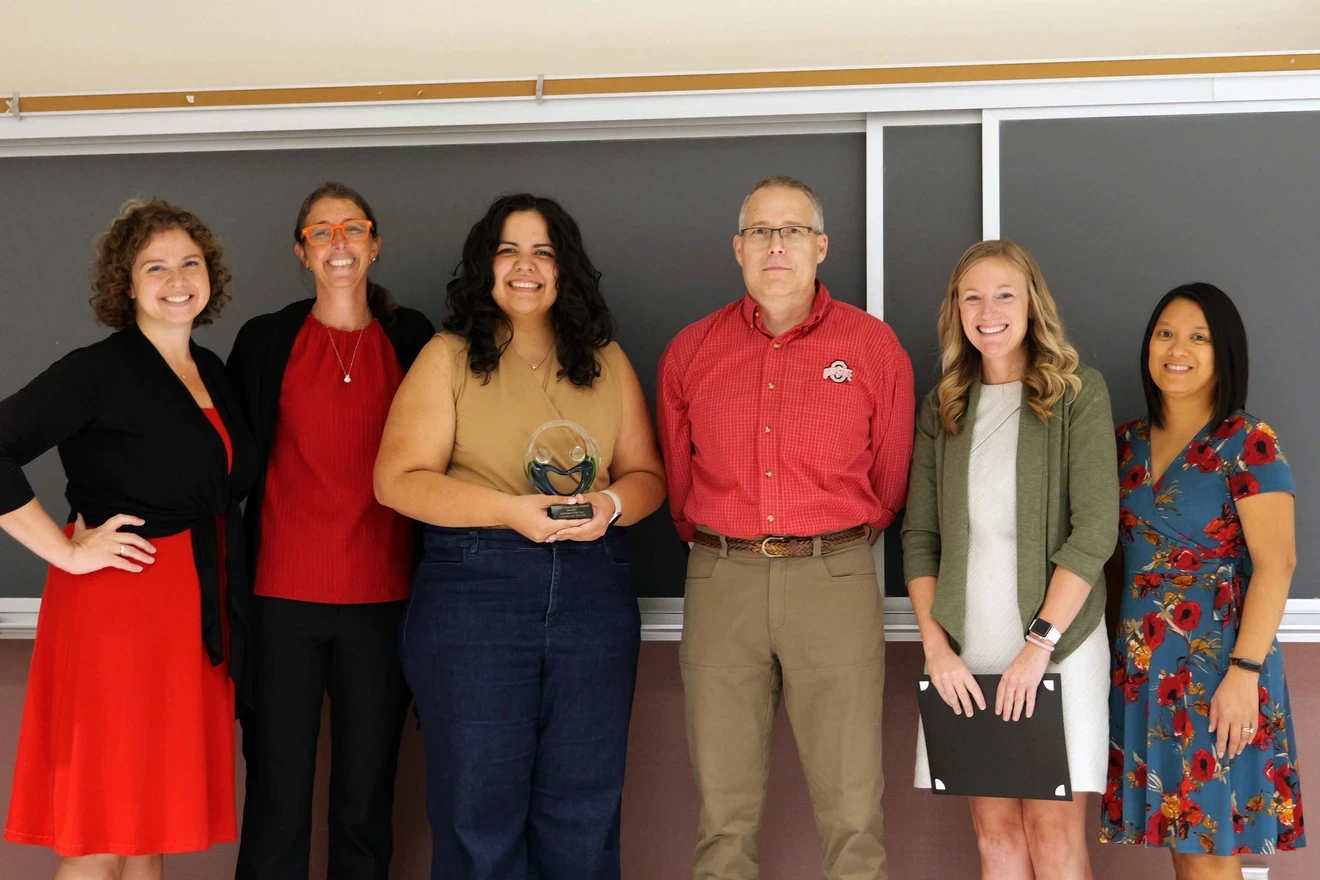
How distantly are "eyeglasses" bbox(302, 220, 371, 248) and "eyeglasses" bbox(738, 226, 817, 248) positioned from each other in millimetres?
888

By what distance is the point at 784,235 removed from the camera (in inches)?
85.4

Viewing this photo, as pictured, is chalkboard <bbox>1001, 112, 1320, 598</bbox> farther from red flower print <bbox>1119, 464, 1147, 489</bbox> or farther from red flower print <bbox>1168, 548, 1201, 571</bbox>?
red flower print <bbox>1168, 548, 1201, 571</bbox>

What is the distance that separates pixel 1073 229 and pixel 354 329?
1750 millimetres

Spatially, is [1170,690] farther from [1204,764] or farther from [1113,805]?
[1113,805]

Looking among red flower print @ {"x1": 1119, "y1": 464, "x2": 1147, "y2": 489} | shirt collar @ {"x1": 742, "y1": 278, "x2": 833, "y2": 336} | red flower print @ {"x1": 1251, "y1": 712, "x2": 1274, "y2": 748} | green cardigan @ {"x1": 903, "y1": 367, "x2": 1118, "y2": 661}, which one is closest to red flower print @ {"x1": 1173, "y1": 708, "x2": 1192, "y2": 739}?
red flower print @ {"x1": 1251, "y1": 712, "x2": 1274, "y2": 748}

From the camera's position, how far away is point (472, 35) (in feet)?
9.88

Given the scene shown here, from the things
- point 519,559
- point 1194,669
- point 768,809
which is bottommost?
point 768,809

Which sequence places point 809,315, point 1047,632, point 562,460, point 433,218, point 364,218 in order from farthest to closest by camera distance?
point 433,218 → point 364,218 → point 809,315 → point 562,460 → point 1047,632

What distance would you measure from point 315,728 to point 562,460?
85 centimetres

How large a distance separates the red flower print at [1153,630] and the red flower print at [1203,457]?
0.32m

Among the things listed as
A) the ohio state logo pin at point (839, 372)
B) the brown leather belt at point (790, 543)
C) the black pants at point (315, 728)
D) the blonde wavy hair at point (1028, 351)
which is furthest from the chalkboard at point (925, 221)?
the black pants at point (315, 728)

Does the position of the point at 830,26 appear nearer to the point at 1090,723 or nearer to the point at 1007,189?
the point at 1007,189

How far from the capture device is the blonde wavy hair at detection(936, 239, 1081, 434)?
2078 millimetres

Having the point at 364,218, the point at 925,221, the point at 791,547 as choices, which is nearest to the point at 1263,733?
the point at 791,547
